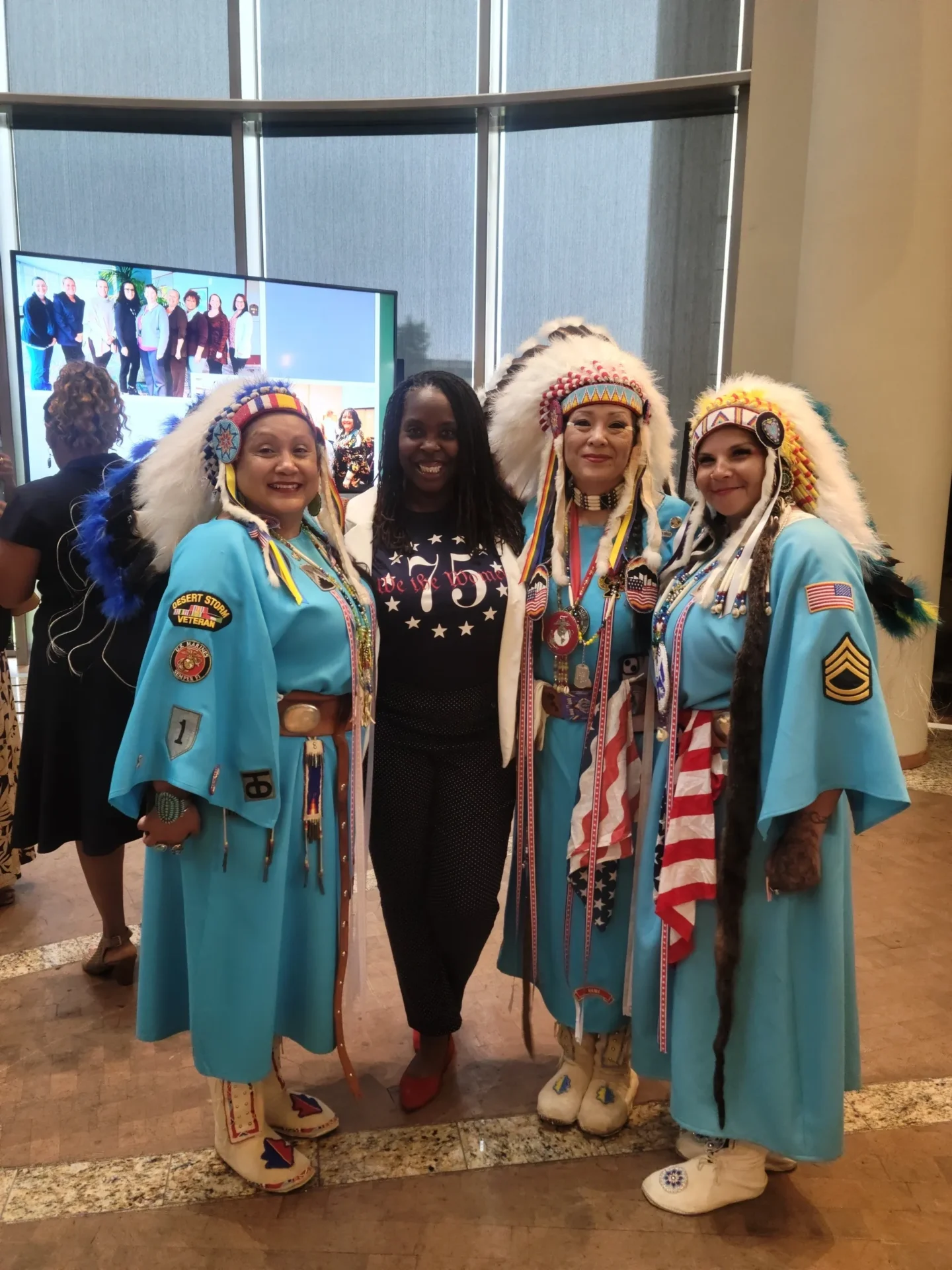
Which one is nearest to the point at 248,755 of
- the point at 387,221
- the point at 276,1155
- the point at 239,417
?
the point at 239,417

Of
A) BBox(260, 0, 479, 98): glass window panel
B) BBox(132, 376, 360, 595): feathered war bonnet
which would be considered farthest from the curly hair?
BBox(260, 0, 479, 98): glass window panel

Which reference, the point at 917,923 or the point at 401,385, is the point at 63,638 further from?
the point at 917,923

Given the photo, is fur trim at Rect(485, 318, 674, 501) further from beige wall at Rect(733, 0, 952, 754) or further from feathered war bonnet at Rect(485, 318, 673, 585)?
beige wall at Rect(733, 0, 952, 754)

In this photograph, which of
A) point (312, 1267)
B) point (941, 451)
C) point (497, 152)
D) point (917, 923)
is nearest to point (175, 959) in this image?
point (312, 1267)

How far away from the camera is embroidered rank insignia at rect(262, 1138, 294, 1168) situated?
186cm

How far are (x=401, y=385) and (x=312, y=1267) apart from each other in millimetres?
1851

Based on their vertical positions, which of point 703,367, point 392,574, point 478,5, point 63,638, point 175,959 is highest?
point 478,5

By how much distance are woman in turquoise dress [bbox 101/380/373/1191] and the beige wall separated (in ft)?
9.83

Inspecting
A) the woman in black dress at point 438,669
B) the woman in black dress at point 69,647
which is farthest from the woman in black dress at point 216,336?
the woman in black dress at point 438,669

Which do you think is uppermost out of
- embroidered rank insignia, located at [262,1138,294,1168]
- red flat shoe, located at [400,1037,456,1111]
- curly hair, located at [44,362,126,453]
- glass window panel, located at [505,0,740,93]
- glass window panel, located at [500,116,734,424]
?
glass window panel, located at [505,0,740,93]

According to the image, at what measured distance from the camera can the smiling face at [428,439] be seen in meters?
2.00

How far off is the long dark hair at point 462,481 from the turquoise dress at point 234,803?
0.92ft

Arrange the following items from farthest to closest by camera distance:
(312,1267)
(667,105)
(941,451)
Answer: (667,105) → (941,451) → (312,1267)

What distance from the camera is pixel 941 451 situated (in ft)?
15.1
